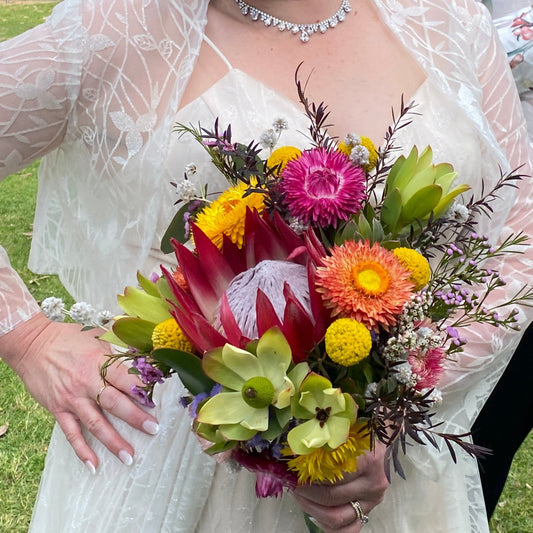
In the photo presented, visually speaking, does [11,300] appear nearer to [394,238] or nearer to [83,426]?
[83,426]

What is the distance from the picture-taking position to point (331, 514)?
1.13 meters

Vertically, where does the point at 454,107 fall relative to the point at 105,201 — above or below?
below

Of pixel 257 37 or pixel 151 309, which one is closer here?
pixel 151 309

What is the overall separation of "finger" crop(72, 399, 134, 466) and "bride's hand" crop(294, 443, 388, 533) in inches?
13.5

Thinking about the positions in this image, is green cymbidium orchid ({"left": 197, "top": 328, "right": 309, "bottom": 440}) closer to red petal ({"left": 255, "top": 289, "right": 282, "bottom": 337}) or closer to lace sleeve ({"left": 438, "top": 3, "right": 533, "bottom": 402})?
red petal ({"left": 255, "top": 289, "right": 282, "bottom": 337})

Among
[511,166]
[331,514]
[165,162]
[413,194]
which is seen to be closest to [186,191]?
[165,162]

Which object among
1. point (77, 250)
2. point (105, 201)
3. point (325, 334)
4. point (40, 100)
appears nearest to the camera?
point (325, 334)

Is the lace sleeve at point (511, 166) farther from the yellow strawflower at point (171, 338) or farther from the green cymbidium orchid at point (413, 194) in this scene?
the yellow strawflower at point (171, 338)

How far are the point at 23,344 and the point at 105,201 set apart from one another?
331 mm

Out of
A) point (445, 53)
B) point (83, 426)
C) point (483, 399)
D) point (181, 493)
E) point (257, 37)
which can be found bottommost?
point (483, 399)

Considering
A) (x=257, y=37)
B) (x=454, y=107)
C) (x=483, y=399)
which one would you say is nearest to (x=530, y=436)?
(x=483, y=399)

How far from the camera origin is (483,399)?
4.69 ft

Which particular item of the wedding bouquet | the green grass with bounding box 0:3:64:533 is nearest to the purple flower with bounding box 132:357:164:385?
the wedding bouquet

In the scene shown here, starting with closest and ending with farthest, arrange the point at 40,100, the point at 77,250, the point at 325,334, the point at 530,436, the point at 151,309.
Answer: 1. the point at 325,334
2. the point at 151,309
3. the point at 40,100
4. the point at 77,250
5. the point at 530,436
